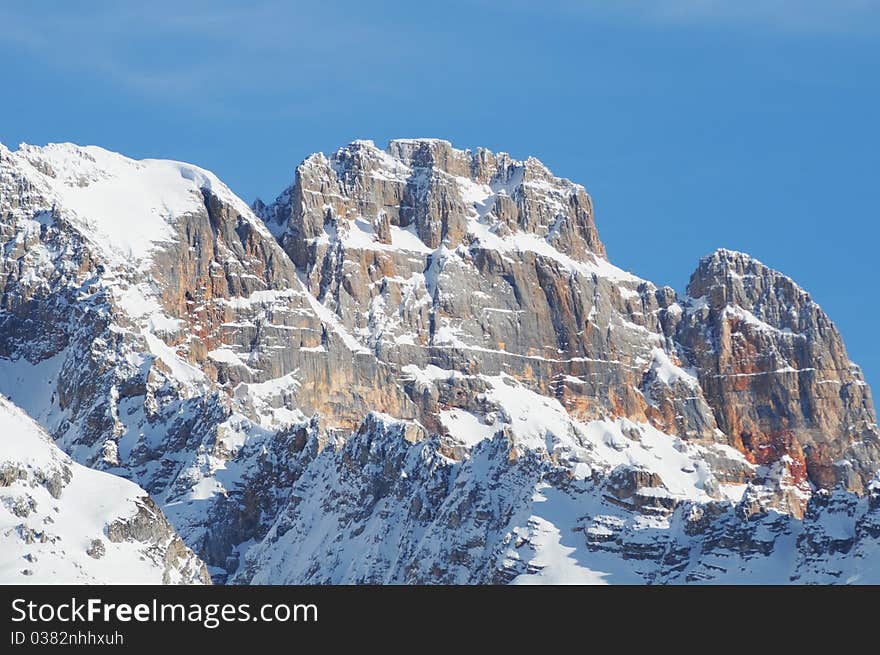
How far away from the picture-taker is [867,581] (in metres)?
200
